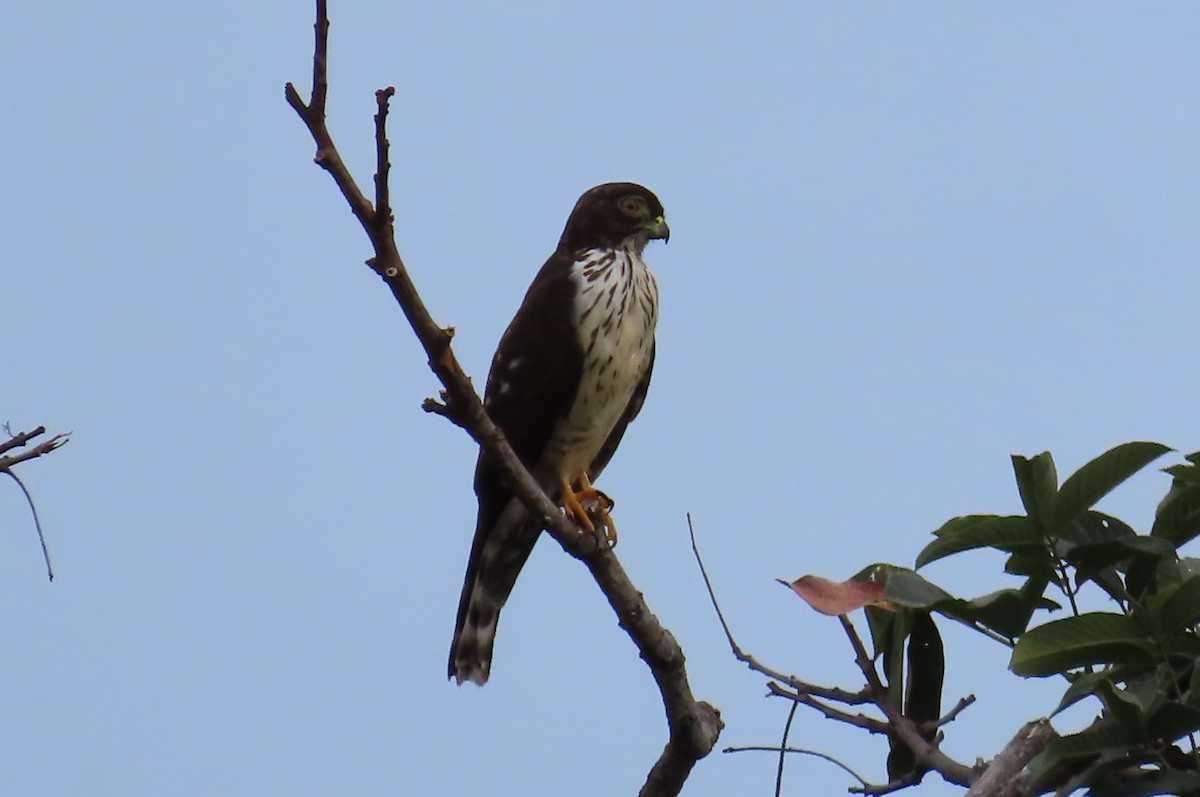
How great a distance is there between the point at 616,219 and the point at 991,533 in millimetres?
2903

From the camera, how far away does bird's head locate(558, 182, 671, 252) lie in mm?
4797

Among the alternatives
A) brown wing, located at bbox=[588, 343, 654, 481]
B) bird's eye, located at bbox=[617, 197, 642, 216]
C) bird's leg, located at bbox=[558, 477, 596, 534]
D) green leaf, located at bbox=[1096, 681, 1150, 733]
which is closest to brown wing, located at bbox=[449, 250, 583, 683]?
bird's leg, located at bbox=[558, 477, 596, 534]

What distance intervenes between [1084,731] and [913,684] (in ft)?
1.19

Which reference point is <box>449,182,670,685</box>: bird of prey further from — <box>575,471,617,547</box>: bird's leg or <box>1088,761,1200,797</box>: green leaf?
<box>1088,761,1200,797</box>: green leaf

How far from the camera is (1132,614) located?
1.97 metres

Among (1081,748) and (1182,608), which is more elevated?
(1182,608)

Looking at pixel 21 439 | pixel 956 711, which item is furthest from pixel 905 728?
pixel 21 439

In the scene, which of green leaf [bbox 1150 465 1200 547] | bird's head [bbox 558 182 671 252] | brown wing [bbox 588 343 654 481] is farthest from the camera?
bird's head [bbox 558 182 671 252]

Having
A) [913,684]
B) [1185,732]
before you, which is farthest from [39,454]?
[1185,732]

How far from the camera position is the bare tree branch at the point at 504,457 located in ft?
6.79

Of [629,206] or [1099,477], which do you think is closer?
[1099,477]

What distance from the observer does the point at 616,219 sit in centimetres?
482

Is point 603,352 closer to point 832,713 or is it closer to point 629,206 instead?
point 629,206

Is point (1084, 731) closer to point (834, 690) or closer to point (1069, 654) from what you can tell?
point (1069, 654)
